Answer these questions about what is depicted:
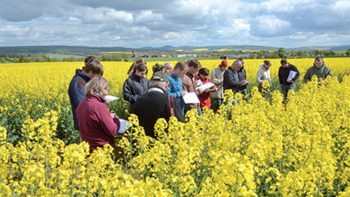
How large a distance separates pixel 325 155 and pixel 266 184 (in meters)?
0.78

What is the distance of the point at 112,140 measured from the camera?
139 inches

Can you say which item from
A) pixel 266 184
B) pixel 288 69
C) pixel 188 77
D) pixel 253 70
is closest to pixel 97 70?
pixel 188 77

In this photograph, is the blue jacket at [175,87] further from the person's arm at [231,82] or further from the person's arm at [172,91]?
the person's arm at [231,82]

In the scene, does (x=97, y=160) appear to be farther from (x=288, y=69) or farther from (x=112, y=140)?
(x=288, y=69)

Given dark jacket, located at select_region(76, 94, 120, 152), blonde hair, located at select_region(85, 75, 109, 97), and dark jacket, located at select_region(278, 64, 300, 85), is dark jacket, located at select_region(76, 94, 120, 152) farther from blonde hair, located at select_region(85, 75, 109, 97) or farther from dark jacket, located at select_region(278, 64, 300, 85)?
dark jacket, located at select_region(278, 64, 300, 85)

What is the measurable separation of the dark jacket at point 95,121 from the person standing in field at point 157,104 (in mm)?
672

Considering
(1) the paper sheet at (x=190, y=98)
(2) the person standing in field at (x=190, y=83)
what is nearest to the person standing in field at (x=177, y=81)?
(1) the paper sheet at (x=190, y=98)

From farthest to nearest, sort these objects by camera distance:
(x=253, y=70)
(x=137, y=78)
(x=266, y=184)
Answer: (x=253, y=70) → (x=137, y=78) → (x=266, y=184)

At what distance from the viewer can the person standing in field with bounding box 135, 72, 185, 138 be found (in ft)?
12.4

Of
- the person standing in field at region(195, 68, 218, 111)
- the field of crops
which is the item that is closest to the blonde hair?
the field of crops

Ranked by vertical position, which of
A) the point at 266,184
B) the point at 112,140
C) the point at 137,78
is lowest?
the point at 266,184

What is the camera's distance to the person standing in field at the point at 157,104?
3.79m

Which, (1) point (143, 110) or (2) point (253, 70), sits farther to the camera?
(2) point (253, 70)

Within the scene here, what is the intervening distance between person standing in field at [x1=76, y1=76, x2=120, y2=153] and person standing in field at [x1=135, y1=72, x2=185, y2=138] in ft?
2.33
